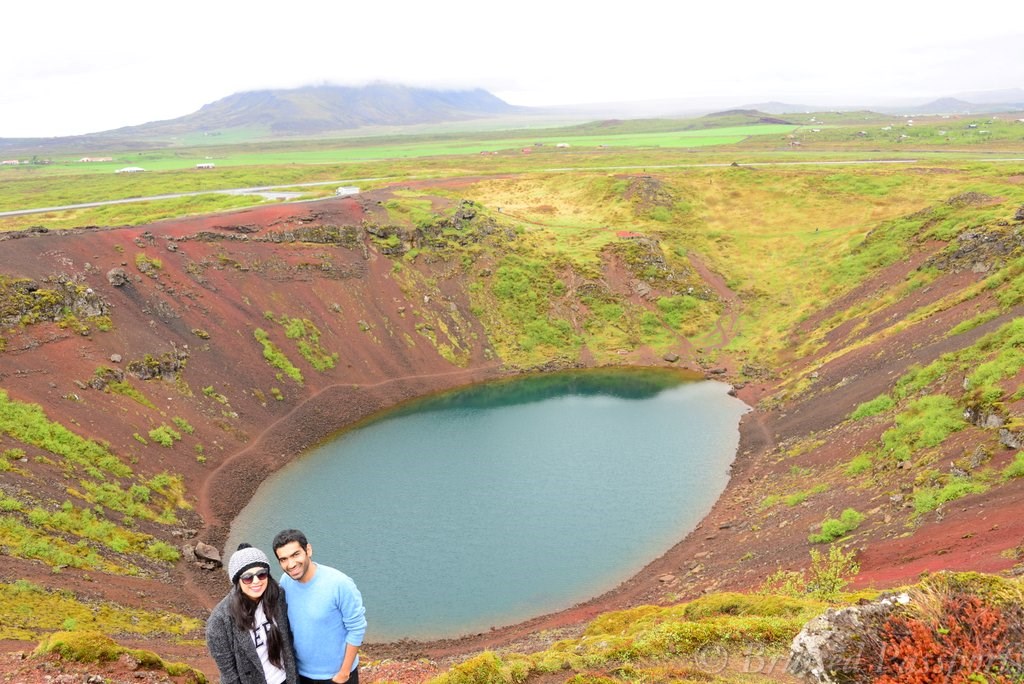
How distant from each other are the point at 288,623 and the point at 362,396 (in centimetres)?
5346

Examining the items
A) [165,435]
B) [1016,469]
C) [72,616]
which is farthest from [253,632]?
[165,435]

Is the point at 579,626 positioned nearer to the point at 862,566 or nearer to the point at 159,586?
the point at 862,566

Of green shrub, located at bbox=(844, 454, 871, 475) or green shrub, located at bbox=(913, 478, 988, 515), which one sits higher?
green shrub, located at bbox=(913, 478, 988, 515)

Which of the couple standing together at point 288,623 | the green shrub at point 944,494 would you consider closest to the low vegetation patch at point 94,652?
the couple standing together at point 288,623

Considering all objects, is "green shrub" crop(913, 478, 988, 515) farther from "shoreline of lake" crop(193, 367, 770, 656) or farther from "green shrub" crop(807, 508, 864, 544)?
"shoreline of lake" crop(193, 367, 770, 656)

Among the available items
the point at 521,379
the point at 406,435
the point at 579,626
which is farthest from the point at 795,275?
the point at 579,626

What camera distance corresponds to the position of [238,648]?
27.7ft

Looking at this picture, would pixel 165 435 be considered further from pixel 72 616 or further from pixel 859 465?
pixel 859 465

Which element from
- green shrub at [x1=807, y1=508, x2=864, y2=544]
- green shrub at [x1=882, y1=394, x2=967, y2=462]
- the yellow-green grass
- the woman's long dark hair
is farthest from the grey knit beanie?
green shrub at [x1=882, y1=394, x2=967, y2=462]

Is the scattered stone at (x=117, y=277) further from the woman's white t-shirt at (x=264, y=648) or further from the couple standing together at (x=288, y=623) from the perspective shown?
the woman's white t-shirt at (x=264, y=648)

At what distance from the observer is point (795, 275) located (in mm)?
81688

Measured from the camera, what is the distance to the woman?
8188mm

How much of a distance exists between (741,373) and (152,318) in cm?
5857

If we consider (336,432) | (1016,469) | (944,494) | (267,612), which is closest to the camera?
(267,612)
